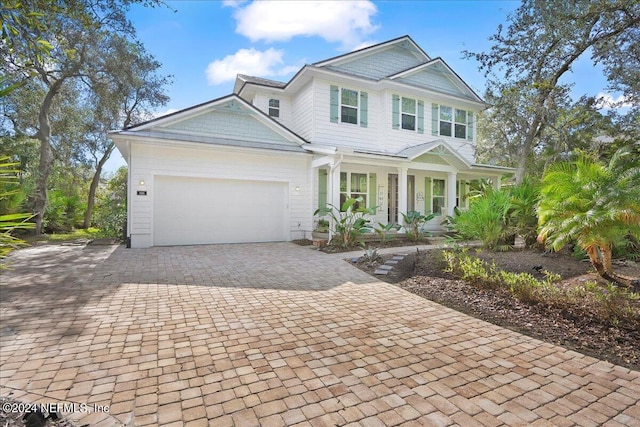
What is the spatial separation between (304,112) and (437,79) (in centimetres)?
725

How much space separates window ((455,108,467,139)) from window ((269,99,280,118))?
9024mm

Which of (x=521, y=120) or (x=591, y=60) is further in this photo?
(x=521, y=120)

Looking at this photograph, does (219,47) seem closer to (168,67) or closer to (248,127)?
(248,127)

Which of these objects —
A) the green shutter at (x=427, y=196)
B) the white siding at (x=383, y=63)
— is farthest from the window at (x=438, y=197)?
the white siding at (x=383, y=63)

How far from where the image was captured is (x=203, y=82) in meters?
15.2

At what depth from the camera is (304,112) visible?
14328mm

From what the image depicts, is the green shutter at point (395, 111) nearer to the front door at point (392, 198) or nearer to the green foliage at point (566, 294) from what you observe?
the front door at point (392, 198)

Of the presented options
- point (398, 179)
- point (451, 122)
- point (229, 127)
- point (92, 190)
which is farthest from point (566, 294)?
point (92, 190)

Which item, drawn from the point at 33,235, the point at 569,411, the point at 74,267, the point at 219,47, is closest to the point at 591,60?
the point at 569,411

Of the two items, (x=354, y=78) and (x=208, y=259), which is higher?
(x=354, y=78)

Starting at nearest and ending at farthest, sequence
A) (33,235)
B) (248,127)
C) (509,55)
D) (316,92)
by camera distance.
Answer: (509,55)
(248,127)
(316,92)
(33,235)

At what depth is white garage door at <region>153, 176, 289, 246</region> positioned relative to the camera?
11172 mm

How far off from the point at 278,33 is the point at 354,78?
14.6ft

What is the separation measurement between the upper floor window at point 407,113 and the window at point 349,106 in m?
1.80
